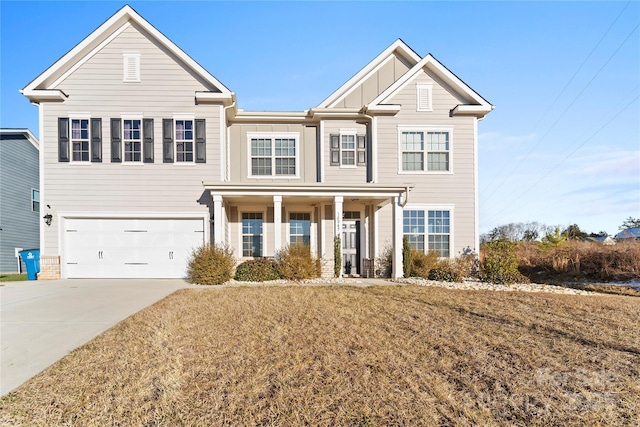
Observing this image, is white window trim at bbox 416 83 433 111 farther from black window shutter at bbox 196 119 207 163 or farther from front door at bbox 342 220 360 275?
black window shutter at bbox 196 119 207 163

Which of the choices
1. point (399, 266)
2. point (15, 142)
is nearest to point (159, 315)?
point (399, 266)

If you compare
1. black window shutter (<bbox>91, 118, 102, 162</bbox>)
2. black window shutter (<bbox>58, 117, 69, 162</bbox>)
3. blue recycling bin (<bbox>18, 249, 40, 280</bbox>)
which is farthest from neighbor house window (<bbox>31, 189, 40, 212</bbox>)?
black window shutter (<bbox>91, 118, 102, 162</bbox>)

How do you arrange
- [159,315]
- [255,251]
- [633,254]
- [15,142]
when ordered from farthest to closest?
1. [15,142]
2. [255,251]
3. [633,254]
4. [159,315]

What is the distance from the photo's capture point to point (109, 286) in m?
12.0

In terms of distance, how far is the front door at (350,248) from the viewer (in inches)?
620

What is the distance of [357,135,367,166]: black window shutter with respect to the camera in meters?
15.6

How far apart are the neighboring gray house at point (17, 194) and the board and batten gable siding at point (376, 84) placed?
17.0m

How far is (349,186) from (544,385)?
398 inches

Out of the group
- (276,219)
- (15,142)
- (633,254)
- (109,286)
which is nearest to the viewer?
(109,286)

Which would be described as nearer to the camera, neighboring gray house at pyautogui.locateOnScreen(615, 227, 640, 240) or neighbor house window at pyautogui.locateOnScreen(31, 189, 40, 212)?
neighboring gray house at pyautogui.locateOnScreen(615, 227, 640, 240)

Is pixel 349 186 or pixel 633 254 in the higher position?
pixel 349 186

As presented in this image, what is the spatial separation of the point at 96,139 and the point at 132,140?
4.17 ft

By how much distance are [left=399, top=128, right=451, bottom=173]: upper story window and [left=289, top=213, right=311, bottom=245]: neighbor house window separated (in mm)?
4335

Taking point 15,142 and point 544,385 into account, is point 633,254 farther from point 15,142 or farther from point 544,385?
point 15,142
